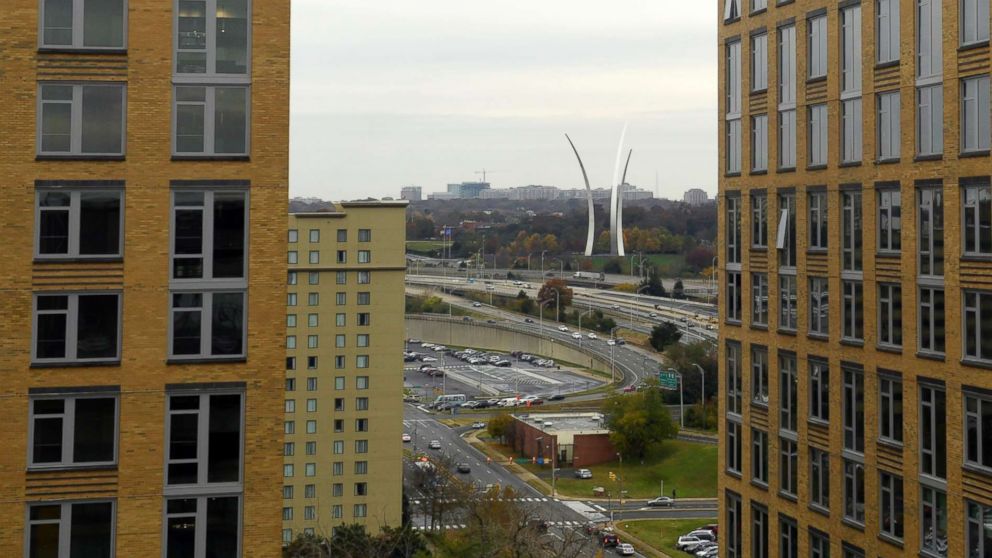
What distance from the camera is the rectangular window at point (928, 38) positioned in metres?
16.9

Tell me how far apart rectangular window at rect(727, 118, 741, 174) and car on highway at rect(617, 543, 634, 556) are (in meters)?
28.8

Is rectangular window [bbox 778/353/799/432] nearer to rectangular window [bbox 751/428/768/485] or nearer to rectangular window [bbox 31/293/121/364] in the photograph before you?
rectangular window [bbox 751/428/768/485]

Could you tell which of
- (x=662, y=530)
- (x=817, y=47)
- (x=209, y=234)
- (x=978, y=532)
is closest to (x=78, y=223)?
(x=209, y=234)

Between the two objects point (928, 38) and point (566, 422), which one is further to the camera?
point (566, 422)

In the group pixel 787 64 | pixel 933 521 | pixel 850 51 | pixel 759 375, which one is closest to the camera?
pixel 933 521

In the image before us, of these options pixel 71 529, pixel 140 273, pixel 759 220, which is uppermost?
pixel 759 220

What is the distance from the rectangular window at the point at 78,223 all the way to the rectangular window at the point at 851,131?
12279 mm

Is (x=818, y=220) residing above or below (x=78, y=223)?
above

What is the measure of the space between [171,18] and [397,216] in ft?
130

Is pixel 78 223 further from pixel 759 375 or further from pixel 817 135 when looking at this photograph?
pixel 759 375

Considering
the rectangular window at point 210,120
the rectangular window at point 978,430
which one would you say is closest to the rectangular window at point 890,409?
the rectangular window at point 978,430

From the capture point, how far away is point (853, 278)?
19188 millimetres

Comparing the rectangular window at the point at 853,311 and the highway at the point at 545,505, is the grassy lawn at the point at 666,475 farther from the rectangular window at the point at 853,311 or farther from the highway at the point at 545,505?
the rectangular window at the point at 853,311

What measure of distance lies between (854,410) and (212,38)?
12573 millimetres
